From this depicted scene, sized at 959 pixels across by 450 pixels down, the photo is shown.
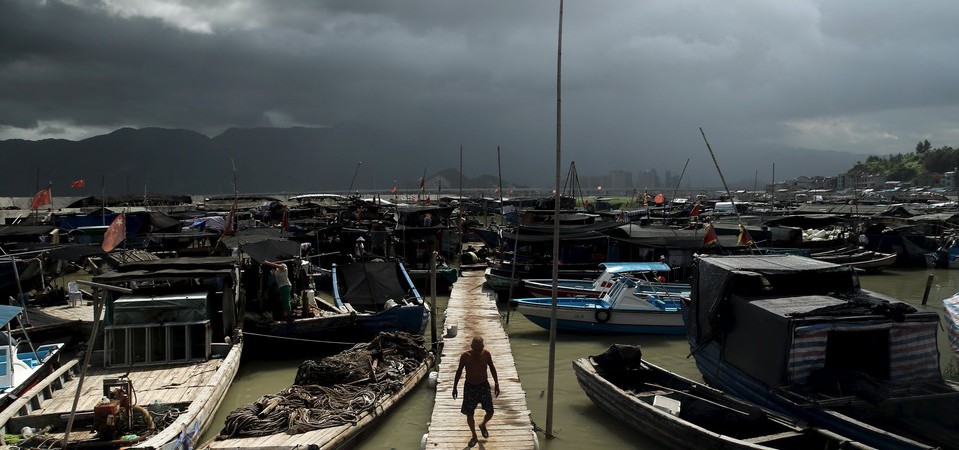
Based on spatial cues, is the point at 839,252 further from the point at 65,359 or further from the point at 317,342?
the point at 65,359

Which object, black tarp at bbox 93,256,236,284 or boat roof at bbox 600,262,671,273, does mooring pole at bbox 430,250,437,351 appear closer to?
black tarp at bbox 93,256,236,284

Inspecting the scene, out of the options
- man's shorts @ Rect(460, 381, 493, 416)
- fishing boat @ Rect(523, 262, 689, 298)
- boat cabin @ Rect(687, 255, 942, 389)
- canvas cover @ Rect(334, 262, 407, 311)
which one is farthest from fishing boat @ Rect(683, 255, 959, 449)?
canvas cover @ Rect(334, 262, 407, 311)

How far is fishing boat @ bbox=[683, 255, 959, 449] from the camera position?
8430 mm

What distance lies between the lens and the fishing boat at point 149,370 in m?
8.12

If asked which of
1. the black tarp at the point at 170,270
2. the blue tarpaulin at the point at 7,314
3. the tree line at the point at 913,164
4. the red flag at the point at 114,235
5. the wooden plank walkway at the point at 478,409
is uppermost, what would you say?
the tree line at the point at 913,164

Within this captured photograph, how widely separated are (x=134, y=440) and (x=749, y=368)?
8826mm

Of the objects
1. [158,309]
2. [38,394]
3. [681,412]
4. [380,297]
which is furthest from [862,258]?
[38,394]

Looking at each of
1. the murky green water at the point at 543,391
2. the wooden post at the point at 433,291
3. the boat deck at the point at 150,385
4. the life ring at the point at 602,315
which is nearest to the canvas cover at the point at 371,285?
the wooden post at the point at 433,291

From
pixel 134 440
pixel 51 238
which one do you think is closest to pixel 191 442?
pixel 134 440

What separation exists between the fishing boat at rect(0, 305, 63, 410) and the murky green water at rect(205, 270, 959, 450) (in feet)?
9.34

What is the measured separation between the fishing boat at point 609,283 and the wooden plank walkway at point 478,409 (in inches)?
83.0

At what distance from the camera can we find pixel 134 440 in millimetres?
7844

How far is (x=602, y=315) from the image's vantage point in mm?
16203

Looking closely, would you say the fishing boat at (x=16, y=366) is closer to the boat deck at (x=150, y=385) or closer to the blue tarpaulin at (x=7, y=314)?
the blue tarpaulin at (x=7, y=314)
